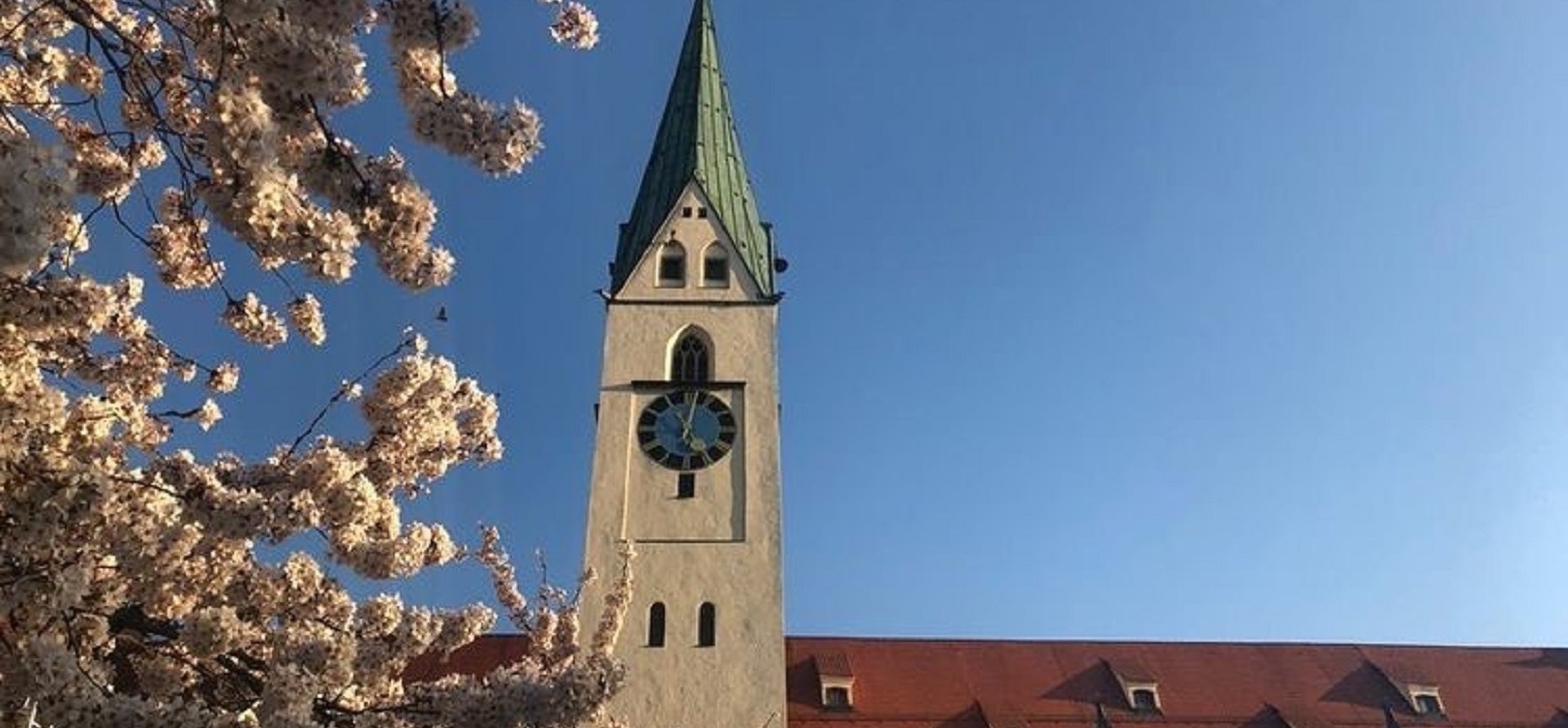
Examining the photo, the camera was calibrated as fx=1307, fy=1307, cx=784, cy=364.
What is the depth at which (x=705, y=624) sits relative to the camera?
A: 18.3 m

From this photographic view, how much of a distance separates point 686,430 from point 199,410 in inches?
498

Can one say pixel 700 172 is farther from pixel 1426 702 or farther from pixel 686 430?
pixel 1426 702

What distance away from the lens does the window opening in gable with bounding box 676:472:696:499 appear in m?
19.3

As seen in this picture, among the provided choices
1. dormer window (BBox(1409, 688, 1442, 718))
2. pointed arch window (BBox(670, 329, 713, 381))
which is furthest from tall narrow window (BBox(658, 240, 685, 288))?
dormer window (BBox(1409, 688, 1442, 718))

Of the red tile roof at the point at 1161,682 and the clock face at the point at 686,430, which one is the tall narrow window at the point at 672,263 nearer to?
the clock face at the point at 686,430

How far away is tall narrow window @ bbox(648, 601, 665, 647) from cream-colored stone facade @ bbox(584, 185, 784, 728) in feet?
0.16

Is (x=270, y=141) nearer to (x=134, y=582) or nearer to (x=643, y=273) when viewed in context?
(x=134, y=582)

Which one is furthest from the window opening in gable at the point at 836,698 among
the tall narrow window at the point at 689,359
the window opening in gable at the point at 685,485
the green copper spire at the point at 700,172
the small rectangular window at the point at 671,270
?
the small rectangular window at the point at 671,270

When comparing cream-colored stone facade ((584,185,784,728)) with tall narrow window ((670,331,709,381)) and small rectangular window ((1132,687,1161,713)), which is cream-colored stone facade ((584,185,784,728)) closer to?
tall narrow window ((670,331,709,381))

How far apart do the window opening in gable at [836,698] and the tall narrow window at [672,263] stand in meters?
7.97

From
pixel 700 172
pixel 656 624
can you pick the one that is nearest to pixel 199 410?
pixel 656 624

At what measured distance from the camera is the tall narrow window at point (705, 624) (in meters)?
18.1

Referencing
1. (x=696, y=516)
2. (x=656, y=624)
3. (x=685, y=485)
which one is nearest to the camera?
(x=656, y=624)

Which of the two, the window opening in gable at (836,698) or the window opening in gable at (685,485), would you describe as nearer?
the window opening in gable at (685,485)
